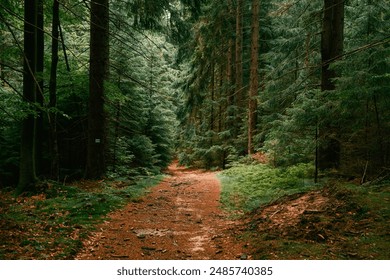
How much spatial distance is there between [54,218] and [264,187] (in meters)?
6.89

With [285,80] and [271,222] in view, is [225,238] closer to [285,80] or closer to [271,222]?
[271,222]

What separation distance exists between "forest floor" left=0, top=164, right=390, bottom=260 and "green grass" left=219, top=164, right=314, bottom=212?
3.17ft

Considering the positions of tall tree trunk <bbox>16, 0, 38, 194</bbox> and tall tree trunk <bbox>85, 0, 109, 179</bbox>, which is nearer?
tall tree trunk <bbox>16, 0, 38, 194</bbox>

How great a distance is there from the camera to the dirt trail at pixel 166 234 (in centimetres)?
498

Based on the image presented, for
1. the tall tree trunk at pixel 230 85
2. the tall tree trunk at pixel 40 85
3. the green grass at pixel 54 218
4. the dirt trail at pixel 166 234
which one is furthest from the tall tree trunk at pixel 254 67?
the tall tree trunk at pixel 40 85

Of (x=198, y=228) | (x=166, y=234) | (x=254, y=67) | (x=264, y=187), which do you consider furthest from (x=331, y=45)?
(x=166, y=234)

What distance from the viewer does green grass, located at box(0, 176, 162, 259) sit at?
15.2 feet

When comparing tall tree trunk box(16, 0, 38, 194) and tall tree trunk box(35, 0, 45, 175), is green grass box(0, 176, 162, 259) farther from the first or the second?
tall tree trunk box(35, 0, 45, 175)

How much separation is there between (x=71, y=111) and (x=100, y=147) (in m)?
3.37

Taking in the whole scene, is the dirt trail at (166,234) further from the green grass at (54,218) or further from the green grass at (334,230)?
the green grass at (334,230)

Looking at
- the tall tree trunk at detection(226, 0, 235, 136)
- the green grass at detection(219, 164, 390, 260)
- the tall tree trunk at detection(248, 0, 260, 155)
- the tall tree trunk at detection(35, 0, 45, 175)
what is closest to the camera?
the green grass at detection(219, 164, 390, 260)

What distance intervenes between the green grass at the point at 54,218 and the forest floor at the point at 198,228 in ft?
0.05

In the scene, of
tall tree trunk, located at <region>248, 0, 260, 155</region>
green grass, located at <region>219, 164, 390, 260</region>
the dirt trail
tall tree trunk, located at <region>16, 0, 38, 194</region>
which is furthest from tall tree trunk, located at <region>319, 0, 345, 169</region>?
tall tree trunk, located at <region>16, 0, 38, 194</region>
